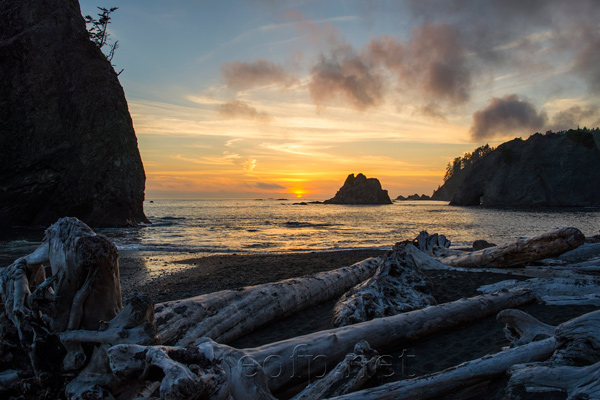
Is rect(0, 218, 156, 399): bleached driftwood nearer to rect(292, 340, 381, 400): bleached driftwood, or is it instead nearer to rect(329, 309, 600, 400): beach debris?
rect(292, 340, 381, 400): bleached driftwood

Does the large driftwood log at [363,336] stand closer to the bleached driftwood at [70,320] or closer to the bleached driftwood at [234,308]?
the bleached driftwood at [70,320]

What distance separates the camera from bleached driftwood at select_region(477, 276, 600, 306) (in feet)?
15.8

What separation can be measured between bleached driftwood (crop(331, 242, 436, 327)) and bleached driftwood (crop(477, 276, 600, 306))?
1673 millimetres

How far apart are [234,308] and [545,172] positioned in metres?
80.4

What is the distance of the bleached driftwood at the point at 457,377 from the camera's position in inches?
91.1

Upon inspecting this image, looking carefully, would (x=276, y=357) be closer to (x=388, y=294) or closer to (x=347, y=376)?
(x=347, y=376)

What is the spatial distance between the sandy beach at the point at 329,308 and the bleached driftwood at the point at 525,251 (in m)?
0.55

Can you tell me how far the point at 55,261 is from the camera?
94.2 inches

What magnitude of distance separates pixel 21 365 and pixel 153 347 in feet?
3.80

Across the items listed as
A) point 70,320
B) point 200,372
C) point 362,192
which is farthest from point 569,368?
point 362,192

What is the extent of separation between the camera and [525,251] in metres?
6.91

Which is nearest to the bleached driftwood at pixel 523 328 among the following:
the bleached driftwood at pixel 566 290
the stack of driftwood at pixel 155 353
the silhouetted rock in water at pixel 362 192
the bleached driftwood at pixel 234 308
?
the stack of driftwood at pixel 155 353

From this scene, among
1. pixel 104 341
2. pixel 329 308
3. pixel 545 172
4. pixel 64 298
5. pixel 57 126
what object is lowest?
pixel 329 308

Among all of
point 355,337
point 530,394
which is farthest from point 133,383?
point 530,394
